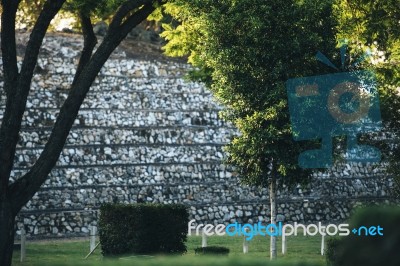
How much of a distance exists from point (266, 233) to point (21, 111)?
1892cm

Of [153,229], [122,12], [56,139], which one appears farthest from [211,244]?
[122,12]

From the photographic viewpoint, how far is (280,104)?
2877cm

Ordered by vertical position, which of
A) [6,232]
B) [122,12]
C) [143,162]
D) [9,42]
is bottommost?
[6,232]

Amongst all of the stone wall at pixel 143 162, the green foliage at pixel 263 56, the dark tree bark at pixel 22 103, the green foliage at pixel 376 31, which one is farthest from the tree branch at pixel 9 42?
the stone wall at pixel 143 162

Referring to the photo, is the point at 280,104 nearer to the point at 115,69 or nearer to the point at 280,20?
the point at 280,20

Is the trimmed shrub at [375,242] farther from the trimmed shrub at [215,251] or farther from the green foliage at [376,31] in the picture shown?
the green foliage at [376,31]

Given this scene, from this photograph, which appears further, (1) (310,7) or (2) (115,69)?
(2) (115,69)

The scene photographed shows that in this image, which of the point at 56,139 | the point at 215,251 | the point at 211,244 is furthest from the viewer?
the point at 211,244

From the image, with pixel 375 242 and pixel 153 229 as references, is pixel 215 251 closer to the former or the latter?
pixel 153 229

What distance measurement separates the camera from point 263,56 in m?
29.5

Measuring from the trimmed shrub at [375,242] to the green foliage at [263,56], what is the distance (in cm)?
2037

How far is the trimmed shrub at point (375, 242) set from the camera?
314 inches

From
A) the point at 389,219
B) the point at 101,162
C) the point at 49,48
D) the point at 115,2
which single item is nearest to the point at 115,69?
the point at 49,48

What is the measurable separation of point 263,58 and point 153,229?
21.0 ft
